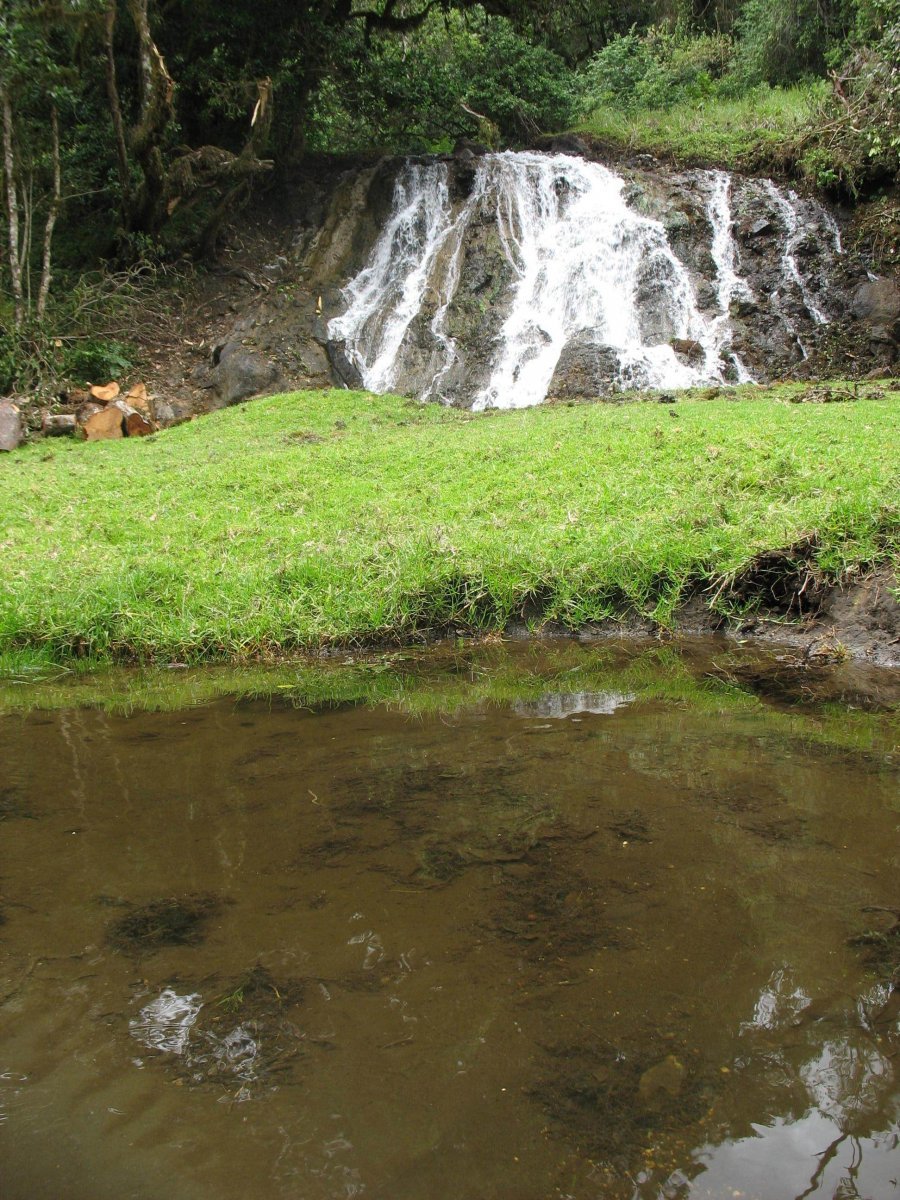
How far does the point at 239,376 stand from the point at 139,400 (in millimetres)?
1610

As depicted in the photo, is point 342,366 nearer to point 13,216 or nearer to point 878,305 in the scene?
point 13,216

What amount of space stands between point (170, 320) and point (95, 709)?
13544mm

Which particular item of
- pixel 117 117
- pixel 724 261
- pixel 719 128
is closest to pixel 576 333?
pixel 724 261

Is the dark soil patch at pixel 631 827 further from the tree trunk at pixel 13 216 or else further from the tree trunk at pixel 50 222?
the tree trunk at pixel 50 222

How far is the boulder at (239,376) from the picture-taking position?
47.7 feet

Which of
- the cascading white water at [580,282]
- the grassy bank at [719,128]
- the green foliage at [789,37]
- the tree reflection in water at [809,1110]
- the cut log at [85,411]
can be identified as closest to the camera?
the tree reflection in water at [809,1110]

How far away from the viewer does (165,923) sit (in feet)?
8.19

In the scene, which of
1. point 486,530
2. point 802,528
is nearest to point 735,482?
point 802,528

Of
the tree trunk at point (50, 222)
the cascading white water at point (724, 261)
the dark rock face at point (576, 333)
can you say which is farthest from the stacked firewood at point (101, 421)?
Result: the cascading white water at point (724, 261)

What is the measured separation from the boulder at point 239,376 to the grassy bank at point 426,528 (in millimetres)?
4803

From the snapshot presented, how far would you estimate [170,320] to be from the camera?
16.5 m

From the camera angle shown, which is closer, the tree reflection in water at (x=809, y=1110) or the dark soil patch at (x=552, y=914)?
the tree reflection in water at (x=809, y=1110)

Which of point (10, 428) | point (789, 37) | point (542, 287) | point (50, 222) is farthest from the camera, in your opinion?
point (789, 37)

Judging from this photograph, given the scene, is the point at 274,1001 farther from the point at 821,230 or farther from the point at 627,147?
the point at 627,147
